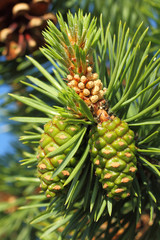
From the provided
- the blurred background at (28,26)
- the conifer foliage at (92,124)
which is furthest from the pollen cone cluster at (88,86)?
the blurred background at (28,26)

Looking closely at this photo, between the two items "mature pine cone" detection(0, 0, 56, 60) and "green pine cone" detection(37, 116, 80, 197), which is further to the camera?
"mature pine cone" detection(0, 0, 56, 60)

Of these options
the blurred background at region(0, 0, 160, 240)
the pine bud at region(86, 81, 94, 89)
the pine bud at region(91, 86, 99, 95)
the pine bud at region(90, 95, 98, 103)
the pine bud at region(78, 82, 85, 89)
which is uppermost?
the blurred background at region(0, 0, 160, 240)

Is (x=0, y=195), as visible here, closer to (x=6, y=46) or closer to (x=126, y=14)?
(x=6, y=46)

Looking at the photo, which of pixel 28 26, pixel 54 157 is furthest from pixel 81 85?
pixel 28 26

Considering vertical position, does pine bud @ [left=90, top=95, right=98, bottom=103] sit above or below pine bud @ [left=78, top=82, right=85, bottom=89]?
below

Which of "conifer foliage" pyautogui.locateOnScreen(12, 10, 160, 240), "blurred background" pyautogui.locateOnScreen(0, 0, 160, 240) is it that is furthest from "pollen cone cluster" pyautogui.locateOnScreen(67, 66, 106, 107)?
"blurred background" pyautogui.locateOnScreen(0, 0, 160, 240)

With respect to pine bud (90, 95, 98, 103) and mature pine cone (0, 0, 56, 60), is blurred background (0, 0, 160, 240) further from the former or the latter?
pine bud (90, 95, 98, 103)

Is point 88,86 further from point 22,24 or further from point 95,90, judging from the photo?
point 22,24

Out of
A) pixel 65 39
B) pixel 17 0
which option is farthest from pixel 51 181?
pixel 17 0
